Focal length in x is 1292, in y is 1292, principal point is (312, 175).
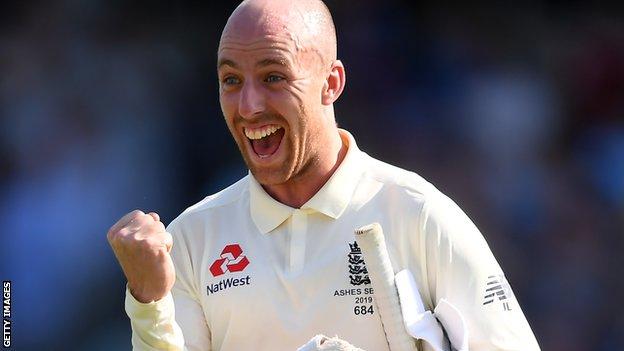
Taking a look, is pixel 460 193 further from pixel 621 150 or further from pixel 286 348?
pixel 286 348

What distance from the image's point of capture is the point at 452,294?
313 cm

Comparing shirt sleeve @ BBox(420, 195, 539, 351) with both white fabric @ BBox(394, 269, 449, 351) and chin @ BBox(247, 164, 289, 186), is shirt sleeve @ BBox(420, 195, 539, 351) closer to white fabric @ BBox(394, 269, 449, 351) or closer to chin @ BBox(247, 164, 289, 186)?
white fabric @ BBox(394, 269, 449, 351)

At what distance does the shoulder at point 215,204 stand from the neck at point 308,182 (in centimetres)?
14

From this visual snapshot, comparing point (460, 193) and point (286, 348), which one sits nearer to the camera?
point (286, 348)

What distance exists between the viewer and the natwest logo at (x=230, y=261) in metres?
3.35

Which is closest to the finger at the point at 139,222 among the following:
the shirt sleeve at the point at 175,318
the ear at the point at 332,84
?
the shirt sleeve at the point at 175,318

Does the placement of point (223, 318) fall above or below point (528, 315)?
above

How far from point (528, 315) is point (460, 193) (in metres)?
0.59

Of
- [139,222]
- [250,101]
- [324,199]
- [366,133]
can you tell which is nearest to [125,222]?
[139,222]

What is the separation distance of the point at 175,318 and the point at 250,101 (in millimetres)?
603

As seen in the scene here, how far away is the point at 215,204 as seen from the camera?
3.51 m

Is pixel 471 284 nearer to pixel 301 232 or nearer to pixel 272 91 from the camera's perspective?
pixel 301 232

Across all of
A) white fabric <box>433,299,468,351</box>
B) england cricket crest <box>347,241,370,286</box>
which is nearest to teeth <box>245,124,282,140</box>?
england cricket crest <box>347,241,370,286</box>

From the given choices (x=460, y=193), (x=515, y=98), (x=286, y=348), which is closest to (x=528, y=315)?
(x=460, y=193)
